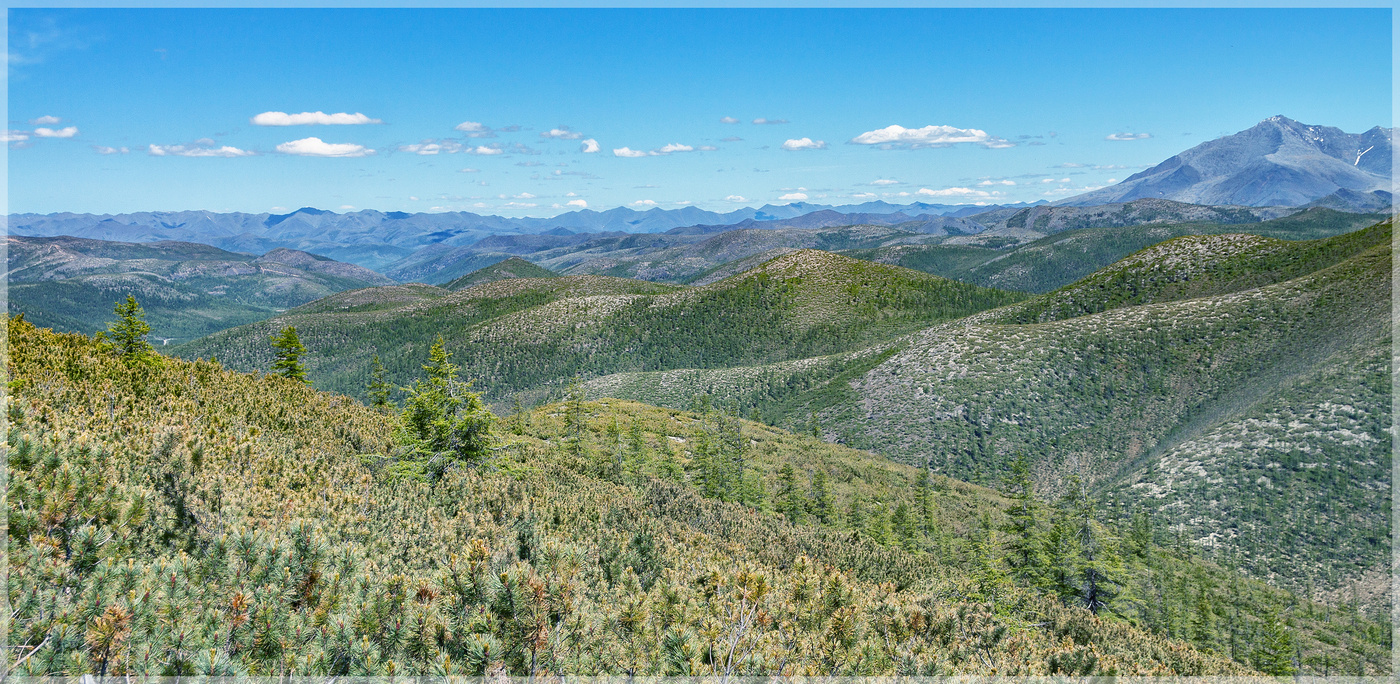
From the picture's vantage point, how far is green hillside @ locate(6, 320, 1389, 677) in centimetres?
541

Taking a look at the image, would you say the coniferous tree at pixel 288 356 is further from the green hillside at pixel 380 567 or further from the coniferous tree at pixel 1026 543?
the coniferous tree at pixel 1026 543

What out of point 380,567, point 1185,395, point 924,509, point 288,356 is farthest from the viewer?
point 1185,395

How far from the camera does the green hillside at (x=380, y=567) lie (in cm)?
541

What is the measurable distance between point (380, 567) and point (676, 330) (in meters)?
170

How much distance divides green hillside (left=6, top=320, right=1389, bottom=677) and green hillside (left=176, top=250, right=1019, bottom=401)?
13562 centimetres

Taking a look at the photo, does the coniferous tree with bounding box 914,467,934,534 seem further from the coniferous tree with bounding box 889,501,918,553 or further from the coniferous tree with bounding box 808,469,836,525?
the coniferous tree with bounding box 808,469,836,525

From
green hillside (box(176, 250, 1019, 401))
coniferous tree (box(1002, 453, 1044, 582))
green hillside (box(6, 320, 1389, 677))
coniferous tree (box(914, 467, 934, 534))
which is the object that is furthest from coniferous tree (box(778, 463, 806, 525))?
green hillside (box(176, 250, 1019, 401))

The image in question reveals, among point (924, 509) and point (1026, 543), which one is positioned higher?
point (1026, 543)

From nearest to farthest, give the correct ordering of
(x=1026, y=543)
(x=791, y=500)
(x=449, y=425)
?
(x=449, y=425) < (x=1026, y=543) < (x=791, y=500)

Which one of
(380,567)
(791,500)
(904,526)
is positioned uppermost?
Answer: (380,567)

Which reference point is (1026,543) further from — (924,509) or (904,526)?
(924,509)

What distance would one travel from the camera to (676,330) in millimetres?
178000

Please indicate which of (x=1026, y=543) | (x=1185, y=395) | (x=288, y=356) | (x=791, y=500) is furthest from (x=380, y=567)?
(x=1185, y=395)

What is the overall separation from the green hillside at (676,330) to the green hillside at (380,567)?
135615 millimetres
